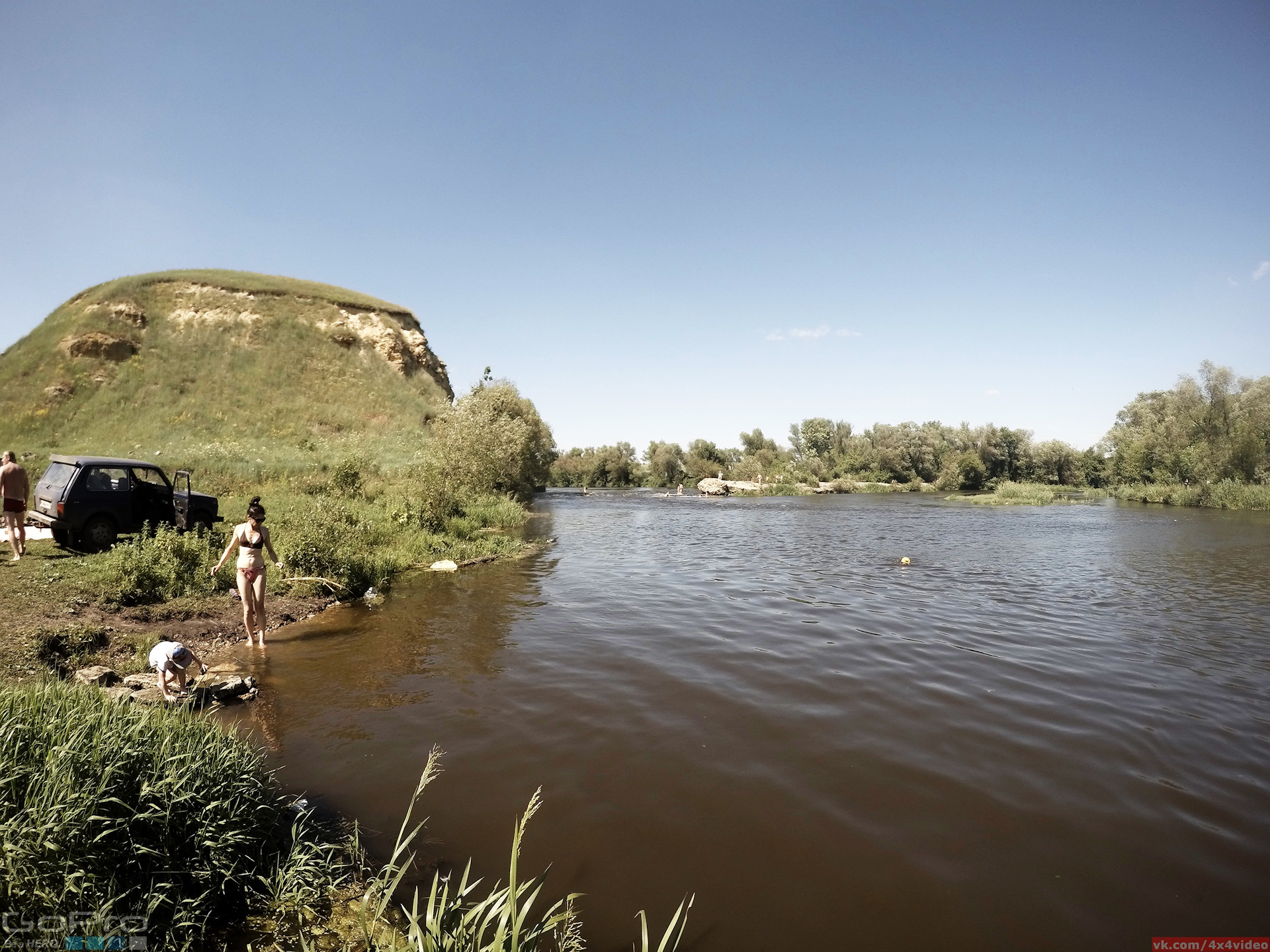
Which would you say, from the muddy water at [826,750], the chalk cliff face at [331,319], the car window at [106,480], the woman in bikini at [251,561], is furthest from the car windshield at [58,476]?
the chalk cliff face at [331,319]

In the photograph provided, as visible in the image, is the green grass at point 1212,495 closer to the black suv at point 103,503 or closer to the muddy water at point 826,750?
the muddy water at point 826,750

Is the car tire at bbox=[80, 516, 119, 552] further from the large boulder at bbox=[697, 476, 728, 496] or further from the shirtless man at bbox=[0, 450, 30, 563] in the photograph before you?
the large boulder at bbox=[697, 476, 728, 496]

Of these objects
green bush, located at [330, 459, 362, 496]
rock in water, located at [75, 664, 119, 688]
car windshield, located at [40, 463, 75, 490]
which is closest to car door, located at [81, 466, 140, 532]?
car windshield, located at [40, 463, 75, 490]

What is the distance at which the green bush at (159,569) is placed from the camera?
10.9 m

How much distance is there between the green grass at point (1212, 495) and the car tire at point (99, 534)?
63493 millimetres

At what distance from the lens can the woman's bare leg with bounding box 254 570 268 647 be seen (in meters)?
10.3

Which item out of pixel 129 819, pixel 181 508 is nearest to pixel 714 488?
pixel 181 508

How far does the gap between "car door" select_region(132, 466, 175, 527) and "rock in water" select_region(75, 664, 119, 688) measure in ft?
25.2

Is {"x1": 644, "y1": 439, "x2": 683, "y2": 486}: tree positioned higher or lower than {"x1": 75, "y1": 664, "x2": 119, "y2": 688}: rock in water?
higher

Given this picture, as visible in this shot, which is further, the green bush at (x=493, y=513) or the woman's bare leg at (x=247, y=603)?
the green bush at (x=493, y=513)

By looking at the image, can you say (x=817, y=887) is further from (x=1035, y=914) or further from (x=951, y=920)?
(x=1035, y=914)

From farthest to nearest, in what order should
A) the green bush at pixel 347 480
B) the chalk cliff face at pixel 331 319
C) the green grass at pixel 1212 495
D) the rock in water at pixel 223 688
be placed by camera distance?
the chalk cliff face at pixel 331 319
the green grass at pixel 1212 495
the green bush at pixel 347 480
the rock in water at pixel 223 688

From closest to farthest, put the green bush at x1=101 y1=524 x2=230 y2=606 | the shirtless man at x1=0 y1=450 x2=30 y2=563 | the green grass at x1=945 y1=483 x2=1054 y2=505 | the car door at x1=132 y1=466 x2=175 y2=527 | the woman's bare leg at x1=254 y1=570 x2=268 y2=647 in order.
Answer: the woman's bare leg at x1=254 y1=570 x2=268 y2=647, the green bush at x1=101 y1=524 x2=230 y2=606, the shirtless man at x1=0 y1=450 x2=30 y2=563, the car door at x1=132 y1=466 x2=175 y2=527, the green grass at x1=945 y1=483 x2=1054 y2=505

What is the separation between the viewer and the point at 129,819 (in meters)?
3.53
